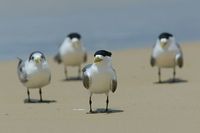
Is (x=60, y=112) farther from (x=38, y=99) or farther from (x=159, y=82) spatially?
(x=159, y=82)

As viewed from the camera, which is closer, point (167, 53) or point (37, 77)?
point (37, 77)

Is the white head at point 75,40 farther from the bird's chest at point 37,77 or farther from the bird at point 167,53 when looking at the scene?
the bird's chest at point 37,77

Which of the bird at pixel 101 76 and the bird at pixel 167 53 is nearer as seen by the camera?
the bird at pixel 101 76

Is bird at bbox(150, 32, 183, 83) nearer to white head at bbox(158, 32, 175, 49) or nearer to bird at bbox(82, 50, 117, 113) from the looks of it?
white head at bbox(158, 32, 175, 49)

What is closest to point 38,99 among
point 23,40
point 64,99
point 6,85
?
point 64,99

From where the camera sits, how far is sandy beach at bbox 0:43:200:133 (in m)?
10.2

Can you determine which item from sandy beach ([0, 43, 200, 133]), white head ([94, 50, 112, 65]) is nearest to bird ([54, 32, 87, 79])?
sandy beach ([0, 43, 200, 133])

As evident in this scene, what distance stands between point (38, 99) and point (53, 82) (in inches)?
111

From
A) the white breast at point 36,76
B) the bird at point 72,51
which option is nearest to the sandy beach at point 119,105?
the white breast at point 36,76

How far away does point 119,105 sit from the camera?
13.0m

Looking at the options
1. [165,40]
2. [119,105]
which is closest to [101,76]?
[119,105]

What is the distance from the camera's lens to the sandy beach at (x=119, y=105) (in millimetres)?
10250

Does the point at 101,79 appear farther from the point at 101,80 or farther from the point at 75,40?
the point at 75,40

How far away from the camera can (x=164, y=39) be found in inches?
654
